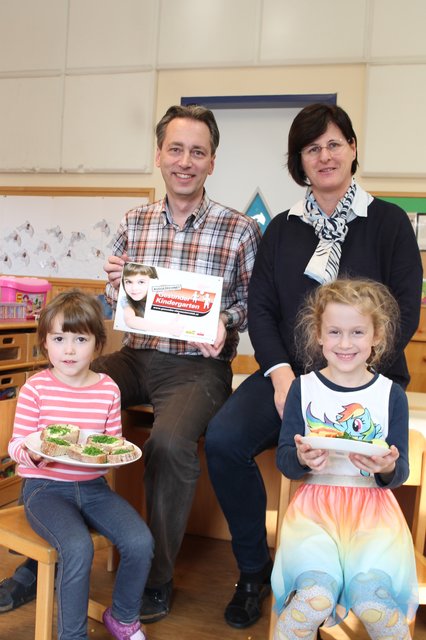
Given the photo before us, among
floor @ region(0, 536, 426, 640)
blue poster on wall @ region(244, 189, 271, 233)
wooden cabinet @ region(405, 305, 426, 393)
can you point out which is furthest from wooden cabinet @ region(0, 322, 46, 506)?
wooden cabinet @ region(405, 305, 426, 393)

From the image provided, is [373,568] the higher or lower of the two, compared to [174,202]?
lower

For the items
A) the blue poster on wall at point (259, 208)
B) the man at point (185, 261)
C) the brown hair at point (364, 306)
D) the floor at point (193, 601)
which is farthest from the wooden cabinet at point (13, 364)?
the blue poster on wall at point (259, 208)

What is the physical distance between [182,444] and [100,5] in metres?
4.23

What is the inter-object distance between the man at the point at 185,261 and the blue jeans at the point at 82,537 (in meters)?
0.32

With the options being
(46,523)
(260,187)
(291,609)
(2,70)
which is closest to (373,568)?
(291,609)

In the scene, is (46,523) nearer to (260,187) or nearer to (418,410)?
(418,410)

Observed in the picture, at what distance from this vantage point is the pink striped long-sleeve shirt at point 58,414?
165 centimetres

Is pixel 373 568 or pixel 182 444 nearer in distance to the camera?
pixel 373 568

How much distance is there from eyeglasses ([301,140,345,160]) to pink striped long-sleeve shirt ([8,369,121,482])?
3.15 feet

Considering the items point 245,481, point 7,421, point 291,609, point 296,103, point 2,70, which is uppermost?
point 2,70

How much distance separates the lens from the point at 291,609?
1.35 metres

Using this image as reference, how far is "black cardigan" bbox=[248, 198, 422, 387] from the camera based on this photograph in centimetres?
187

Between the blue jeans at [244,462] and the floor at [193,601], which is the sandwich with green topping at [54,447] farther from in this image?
the floor at [193,601]

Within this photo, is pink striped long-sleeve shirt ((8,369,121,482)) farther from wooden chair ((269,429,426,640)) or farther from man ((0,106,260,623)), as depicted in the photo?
wooden chair ((269,429,426,640))
